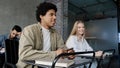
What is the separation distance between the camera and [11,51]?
1.87 meters

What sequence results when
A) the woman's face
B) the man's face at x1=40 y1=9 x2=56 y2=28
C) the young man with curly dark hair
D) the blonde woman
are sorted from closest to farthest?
1. the young man with curly dark hair
2. the man's face at x1=40 y1=9 x2=56 y2=28
3. the blonde woman
4. the woman's face

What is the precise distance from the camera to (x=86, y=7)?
173 inches

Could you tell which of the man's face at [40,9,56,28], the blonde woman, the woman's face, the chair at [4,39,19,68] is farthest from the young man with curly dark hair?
the woman's face

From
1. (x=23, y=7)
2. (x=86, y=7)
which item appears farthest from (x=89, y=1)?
(x=23, y=7)

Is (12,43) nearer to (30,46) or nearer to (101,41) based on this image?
(30,46)

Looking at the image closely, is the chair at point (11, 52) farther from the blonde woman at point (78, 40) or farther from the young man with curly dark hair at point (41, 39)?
Answer: the blonde woman at point (78, 40)

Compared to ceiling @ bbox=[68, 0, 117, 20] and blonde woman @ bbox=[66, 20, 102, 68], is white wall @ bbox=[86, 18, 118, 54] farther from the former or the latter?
blonde woman @ bbox=[66, 20, 102, 68]

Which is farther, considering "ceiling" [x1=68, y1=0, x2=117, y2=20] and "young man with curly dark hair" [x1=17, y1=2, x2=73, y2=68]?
"ceiling" [x1=68, y1=0, x2=117, y2=20]

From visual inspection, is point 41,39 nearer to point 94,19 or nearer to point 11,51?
point 11,51

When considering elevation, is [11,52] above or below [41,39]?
below

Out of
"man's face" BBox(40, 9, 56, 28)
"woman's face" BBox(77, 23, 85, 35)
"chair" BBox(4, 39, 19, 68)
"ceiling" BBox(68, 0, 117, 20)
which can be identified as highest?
"ceiling" BBox(68, 0, 117, 20)

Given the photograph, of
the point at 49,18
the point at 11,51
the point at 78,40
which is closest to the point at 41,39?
the point at 49,18

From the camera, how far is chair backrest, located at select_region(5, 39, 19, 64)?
183 cm

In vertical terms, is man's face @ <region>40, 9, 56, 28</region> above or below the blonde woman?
above
